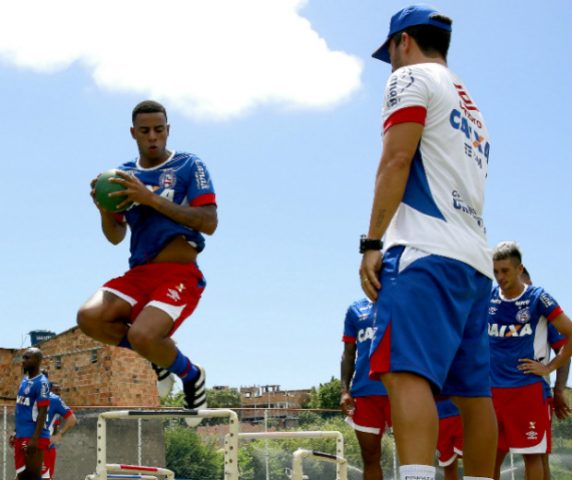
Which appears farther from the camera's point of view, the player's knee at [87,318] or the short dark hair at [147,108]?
the short dark hair at [147,108]

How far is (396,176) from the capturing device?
3752 millimetres

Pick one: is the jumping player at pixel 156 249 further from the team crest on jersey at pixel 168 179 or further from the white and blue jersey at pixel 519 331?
the white and blue jersey at pixel 519 331

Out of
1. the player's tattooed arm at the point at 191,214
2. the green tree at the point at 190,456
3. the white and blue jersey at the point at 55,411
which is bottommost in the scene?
the green tree at the point at 190,456

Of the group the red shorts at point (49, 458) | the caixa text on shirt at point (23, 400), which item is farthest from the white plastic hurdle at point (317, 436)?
the red shorts at point (49, 458)

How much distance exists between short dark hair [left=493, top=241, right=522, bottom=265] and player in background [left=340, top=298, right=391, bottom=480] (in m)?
1.16

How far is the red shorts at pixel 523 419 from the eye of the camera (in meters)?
7.76

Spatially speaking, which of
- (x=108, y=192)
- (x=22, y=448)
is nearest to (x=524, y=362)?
(x=108, y=192)

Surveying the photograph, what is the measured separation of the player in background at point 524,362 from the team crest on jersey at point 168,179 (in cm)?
330

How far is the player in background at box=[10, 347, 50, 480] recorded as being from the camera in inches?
492

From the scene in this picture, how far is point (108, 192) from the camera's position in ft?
17.6

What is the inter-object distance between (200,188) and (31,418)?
828cm

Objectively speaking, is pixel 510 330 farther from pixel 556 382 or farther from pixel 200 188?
pixel 200 188

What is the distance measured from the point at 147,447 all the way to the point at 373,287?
14452 millimetres

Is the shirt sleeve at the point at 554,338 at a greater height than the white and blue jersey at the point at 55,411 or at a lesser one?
greater
